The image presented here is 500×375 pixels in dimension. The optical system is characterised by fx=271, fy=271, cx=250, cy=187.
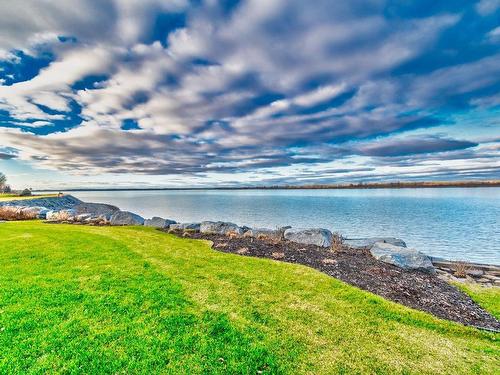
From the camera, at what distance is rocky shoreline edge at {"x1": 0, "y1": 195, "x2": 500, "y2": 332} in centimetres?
673

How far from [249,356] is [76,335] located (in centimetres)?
294

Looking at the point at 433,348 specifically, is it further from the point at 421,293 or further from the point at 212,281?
the point at 212,281

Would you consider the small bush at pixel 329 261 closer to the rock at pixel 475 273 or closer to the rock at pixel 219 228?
the rock at pixel 475 273

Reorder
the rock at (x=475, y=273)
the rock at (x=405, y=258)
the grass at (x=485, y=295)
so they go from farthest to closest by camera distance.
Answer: the rock at (x=475, y=273) < the rock at (x=405, y=258) < the grass at (x=485, y=295)

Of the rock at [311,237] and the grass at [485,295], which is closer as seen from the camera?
the grass at [485,295]

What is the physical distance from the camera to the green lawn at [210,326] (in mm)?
4141

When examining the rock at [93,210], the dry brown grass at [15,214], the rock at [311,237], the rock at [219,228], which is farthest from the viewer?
the rock at [93,210]

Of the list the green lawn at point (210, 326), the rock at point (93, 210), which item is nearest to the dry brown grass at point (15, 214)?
the rock at point (93, 210)

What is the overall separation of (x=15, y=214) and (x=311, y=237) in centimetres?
2400

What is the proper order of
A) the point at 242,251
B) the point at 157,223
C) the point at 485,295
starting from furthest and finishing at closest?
1. the point at 157,223
2. the point at 242,251
3. the point at 485,295

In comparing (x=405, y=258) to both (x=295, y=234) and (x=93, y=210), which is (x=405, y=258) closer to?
(x=295, y=234)

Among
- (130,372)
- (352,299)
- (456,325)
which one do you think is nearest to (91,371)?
(130,372)

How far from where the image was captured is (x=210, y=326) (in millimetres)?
5082

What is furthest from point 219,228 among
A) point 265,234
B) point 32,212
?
point 32,212
